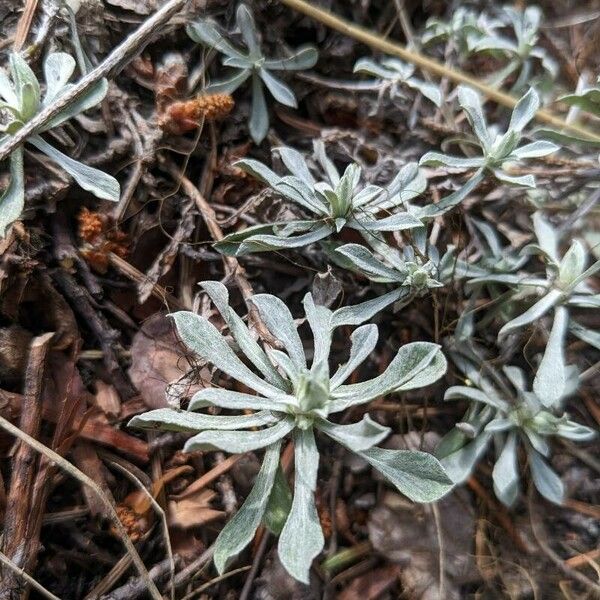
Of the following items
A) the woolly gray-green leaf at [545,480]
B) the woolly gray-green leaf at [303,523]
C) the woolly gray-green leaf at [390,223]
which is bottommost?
the woolly gray-green leaf at [545,480]

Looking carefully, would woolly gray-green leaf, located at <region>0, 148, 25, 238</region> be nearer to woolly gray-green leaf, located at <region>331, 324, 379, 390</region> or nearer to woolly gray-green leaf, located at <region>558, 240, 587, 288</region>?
woolly gray-green leaf, located at <region>331, 324, 379, 390</region>

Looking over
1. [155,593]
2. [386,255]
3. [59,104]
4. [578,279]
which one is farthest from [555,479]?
[59,104]

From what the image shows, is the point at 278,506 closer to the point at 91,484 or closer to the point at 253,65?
the point at 91,484

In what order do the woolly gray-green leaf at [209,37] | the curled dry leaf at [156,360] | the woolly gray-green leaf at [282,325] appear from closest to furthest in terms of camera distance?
the woolly gray-green leaf at [282,325], the curled dry leaf at [156,360], the woolly gray-green leaf at [209,37]

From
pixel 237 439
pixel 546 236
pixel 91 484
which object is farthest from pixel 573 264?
pixel 91 484

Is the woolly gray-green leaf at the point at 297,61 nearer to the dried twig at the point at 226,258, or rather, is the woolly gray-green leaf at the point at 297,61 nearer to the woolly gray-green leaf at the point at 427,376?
the dried twig at the point at 226,258

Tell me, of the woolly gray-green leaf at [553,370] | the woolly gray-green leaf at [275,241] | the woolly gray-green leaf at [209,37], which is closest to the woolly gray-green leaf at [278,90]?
the woolly gray-green leaf at [209,37]

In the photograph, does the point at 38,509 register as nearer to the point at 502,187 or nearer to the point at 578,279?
the point at 578,279
